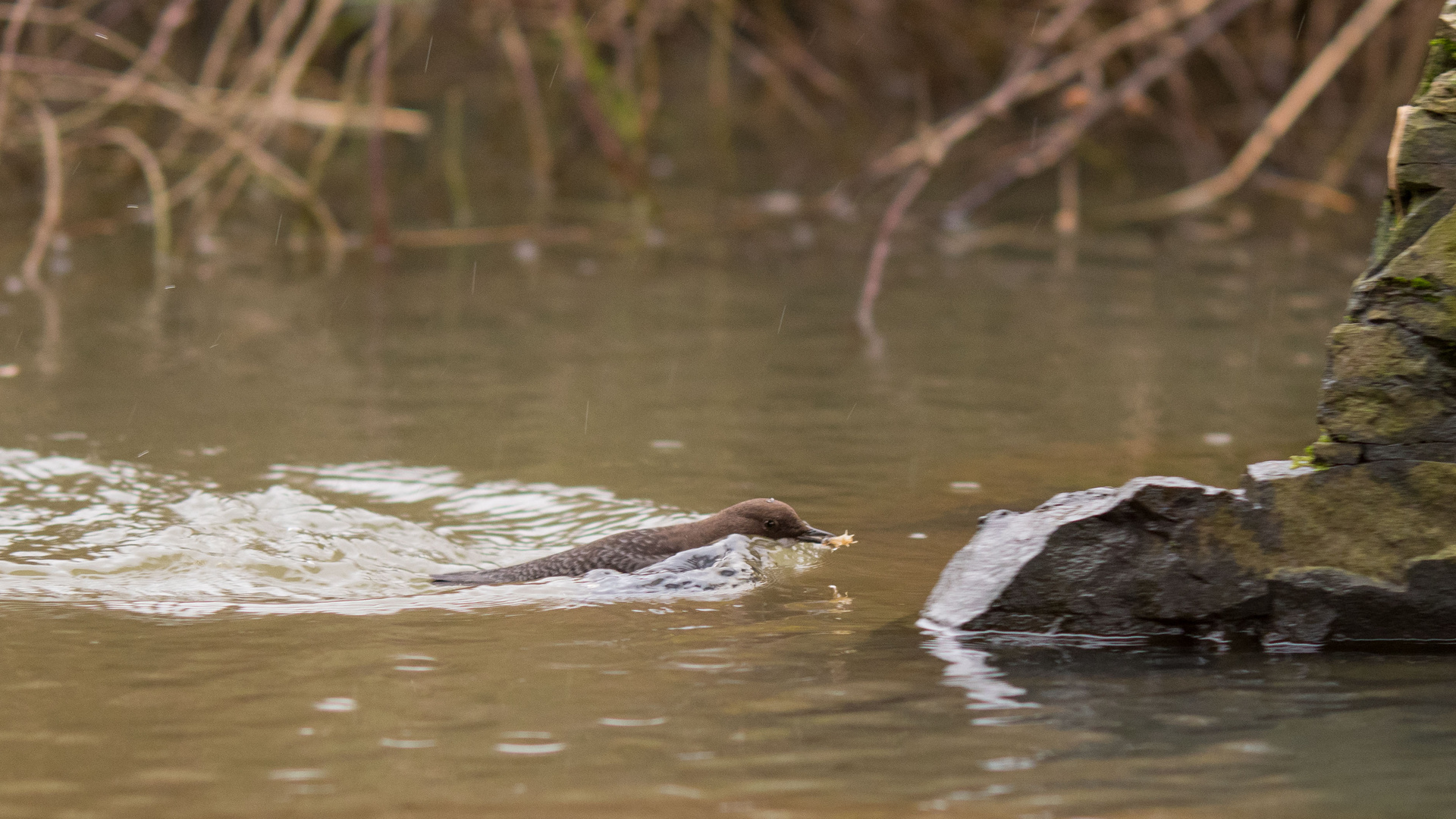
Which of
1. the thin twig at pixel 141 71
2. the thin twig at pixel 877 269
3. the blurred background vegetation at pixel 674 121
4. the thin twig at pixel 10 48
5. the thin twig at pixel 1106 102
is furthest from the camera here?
the blurred background vegetation at pixel 674 121

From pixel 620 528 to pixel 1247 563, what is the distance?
2763 mm

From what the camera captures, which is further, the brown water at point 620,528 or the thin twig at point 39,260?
the thin twig at point 39,260

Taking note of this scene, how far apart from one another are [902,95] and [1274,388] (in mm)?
12997

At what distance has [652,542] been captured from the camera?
21.4ft

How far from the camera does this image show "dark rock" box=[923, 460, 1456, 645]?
521cm

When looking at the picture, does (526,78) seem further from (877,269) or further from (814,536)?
(814,536)

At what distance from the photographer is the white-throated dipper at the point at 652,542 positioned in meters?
6.27

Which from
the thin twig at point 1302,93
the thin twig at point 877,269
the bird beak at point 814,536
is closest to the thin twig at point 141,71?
the thin twig at point 877,269

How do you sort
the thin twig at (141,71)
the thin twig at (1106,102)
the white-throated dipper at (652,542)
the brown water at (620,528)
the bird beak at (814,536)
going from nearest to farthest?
1. the brown water at (620,528)
2. the white-throated dipper at (652,542)
3. the bird beak at (814,536)
4. the thin twig at (1106,102)
5. the thin twig at (141,71)

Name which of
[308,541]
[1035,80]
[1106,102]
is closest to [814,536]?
[308,541]

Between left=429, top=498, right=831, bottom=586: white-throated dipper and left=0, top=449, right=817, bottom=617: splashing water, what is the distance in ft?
0.26

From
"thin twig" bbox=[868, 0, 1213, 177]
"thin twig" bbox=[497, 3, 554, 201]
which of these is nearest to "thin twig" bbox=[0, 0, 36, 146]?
"thin twig" bbox=[497, 3, 554, 201]

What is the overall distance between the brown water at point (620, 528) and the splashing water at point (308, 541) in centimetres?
2

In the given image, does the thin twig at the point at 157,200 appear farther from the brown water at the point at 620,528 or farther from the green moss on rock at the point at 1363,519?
the green moss on rock at the point at 1363,519
